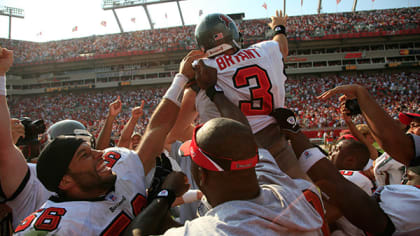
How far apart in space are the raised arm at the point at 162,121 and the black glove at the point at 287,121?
85cm

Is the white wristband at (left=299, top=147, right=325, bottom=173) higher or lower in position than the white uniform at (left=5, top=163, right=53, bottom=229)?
higher

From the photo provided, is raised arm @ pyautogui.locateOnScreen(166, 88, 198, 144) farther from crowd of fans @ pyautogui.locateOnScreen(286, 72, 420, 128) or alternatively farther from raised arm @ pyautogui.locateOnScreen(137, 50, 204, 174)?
crowd of fans @ pyautogui.locateOnScreen(286, 72, 420, 128)

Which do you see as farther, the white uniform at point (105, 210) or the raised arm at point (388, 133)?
the raised arm at point (388, 133)

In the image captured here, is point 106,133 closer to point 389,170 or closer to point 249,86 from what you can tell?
point 249,86

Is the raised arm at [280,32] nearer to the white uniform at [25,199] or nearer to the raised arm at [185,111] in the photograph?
the raised arm at [185,111]

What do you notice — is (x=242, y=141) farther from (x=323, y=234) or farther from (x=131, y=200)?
(x=131, y=200)

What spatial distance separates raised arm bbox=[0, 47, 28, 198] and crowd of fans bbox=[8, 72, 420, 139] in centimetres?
2110

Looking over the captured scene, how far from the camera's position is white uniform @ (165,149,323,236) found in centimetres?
120

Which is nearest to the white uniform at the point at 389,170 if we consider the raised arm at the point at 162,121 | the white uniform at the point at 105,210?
the raised arm at the point at 162,121

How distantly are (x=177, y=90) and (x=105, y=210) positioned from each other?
1.11 m

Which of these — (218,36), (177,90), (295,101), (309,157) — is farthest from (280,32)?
(295,101)

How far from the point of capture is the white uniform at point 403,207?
1743mm

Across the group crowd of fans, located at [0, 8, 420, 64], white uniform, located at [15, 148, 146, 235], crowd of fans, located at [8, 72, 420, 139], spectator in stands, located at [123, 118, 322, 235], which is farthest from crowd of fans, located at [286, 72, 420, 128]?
spectator in stands, located at [123, 118, 322, 235]

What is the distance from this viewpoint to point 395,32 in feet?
100
